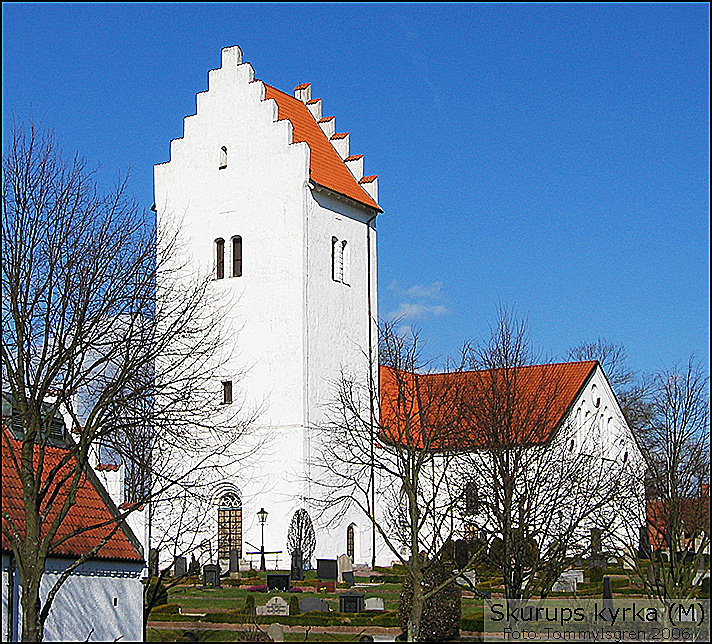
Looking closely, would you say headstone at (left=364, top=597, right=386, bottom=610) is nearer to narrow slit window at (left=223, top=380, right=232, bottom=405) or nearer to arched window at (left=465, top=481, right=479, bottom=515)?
arched window at (left=465, top=481, right=479, bottom=515)

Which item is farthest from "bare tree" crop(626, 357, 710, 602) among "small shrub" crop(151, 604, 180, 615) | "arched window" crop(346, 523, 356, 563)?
"arched window" crop(346, 523, 356, 563)

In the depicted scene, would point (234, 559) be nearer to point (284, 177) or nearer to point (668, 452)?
point (284, 177)

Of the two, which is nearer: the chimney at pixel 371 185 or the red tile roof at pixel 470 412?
the red tile roof at pixel 470 412

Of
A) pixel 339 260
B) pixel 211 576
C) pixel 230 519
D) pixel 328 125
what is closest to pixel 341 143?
pixel 328 125

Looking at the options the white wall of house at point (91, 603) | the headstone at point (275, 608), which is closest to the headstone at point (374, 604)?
the headstone at point (275, 608)

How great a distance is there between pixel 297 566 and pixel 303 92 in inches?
859

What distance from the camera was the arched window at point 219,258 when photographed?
4262 centimetres

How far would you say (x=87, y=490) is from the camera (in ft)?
55.2

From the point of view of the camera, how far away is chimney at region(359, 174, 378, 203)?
45703 millimetres

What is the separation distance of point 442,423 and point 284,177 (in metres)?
21.6

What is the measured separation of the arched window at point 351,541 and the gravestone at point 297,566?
3894 mm

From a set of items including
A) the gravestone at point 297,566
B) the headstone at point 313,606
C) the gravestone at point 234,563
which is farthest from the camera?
the gravestone at point 234,563

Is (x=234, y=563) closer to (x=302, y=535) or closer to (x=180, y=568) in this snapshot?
(x=180, y=568)

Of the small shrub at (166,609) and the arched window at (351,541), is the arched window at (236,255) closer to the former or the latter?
the arched window at (351,541)
